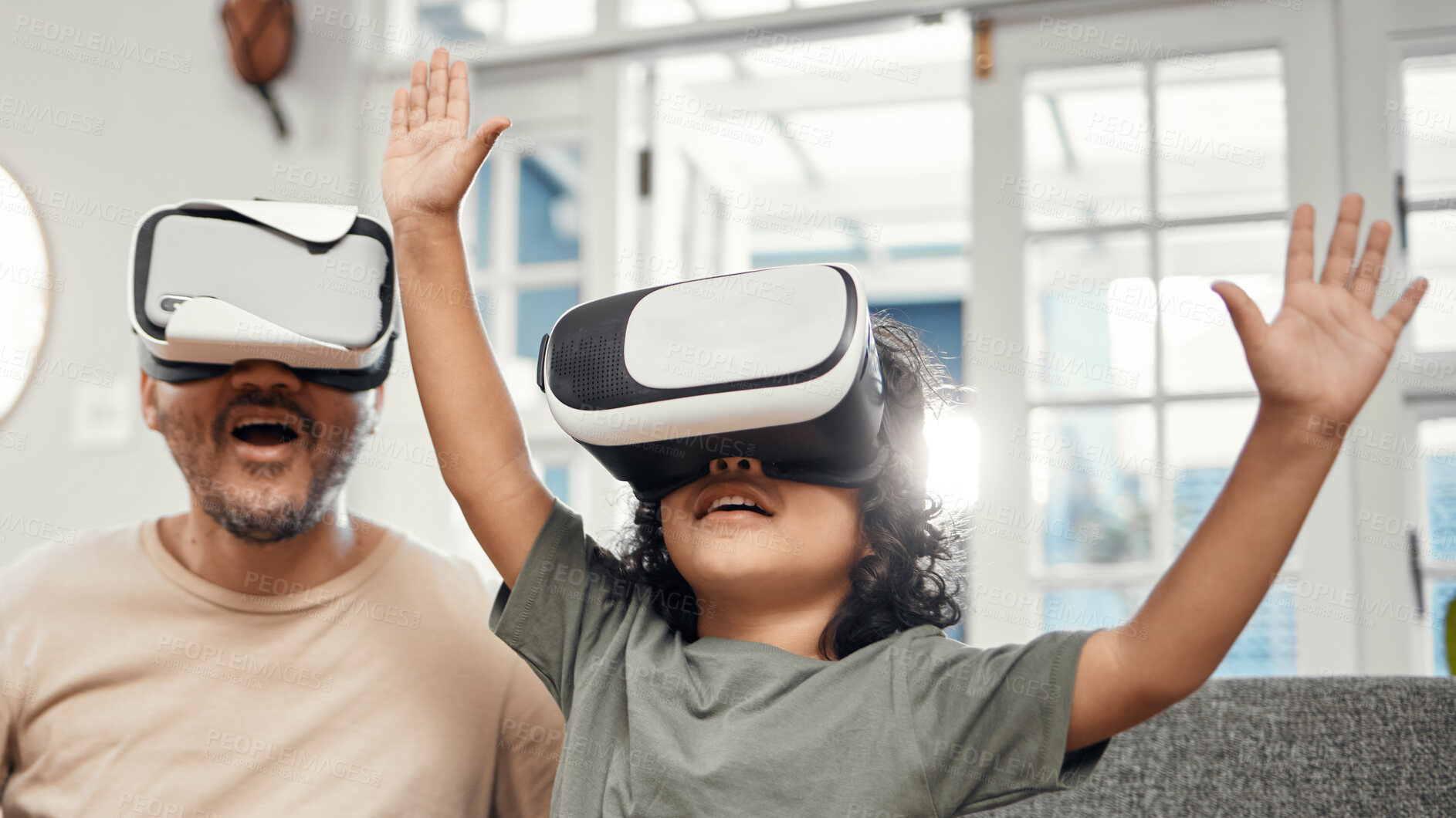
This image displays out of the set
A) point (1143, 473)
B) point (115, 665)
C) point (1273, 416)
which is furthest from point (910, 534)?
point (1143, 473)

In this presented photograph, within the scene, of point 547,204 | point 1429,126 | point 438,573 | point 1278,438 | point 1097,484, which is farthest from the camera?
point 547,204

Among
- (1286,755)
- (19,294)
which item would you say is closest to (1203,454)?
(1286,755)

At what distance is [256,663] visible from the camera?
117cm

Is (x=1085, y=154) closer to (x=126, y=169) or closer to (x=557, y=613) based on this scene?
(x=557, y=613)

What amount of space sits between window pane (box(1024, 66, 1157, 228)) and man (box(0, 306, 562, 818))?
1.45 meters

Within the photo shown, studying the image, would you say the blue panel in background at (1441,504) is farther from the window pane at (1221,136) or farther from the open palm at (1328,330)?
the open palm at (1328,330)

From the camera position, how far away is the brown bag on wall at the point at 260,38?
2.46 meters

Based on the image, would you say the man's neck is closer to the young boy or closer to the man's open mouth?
the man's open mouth

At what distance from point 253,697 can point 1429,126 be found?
207 cm

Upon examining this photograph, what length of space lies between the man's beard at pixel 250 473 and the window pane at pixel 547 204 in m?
2.34

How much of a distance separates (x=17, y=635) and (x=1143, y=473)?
1782mm

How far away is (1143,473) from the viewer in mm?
2145

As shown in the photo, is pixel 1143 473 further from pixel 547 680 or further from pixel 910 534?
pixel 547 680

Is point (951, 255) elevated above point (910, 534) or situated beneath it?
elevated above
